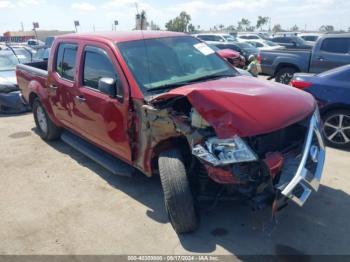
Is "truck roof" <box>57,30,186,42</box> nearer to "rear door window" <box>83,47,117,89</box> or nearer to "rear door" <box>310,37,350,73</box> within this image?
"rear door window" <box>83,47,117,89</box>

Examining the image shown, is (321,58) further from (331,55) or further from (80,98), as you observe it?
(80,98)

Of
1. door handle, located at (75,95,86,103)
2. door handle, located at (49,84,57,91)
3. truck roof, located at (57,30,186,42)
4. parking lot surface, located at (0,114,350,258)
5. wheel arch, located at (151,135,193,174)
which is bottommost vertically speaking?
parking lot surface, located at (0,114,350,258)

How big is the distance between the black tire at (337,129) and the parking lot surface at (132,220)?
0.56m

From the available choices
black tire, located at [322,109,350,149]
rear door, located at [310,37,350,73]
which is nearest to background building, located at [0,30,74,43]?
rear door, located at [310,37,350,73]

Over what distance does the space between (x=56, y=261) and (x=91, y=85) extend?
2272 millimetres

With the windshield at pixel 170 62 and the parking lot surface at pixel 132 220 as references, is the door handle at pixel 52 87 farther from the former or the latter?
the windshield at pixel 170 62

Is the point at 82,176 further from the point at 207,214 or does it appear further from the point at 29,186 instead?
the point at 207,214

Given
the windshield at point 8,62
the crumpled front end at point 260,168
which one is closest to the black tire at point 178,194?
the crumpled front end at point 260,168

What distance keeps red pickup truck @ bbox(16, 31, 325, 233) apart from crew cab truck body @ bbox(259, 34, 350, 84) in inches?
245

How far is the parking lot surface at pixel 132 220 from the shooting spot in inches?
134

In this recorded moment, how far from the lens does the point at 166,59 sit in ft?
14.2

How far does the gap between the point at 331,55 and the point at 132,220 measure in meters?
8.14

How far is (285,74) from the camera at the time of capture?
11086 mm

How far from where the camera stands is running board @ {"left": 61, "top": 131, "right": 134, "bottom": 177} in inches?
171
